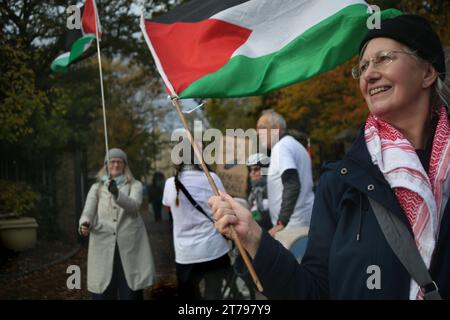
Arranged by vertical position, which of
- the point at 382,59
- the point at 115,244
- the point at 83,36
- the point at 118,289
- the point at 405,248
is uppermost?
the point at 83,36

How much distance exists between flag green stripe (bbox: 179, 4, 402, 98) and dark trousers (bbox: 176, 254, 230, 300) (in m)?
2.64

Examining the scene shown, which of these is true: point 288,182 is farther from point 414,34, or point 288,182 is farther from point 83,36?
point 414,34

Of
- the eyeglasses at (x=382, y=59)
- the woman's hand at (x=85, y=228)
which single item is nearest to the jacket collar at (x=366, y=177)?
the eyeglasses at (x=382, y=59)

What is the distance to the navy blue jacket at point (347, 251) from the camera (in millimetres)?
1875

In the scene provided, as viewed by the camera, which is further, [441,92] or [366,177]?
[441,92]

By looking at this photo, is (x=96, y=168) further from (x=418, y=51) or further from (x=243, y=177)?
(x=418, y=51)

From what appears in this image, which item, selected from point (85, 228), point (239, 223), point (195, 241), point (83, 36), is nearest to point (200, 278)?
point (195, 241)

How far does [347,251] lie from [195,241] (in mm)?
3486

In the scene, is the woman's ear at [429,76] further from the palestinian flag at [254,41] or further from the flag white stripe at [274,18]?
the flag white stripe at [274,18]

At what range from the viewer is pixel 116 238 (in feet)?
17.9

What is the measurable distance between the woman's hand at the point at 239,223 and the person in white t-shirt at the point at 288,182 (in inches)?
123

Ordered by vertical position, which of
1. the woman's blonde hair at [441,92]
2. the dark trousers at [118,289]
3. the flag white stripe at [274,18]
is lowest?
the dark trousers at [118,289]

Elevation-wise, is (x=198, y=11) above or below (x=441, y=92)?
above

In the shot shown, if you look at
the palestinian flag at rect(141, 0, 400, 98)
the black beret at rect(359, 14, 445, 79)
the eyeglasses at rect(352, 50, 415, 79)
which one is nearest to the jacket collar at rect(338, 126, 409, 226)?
the eyeglasses at rect(352, 50, 415, 79)
